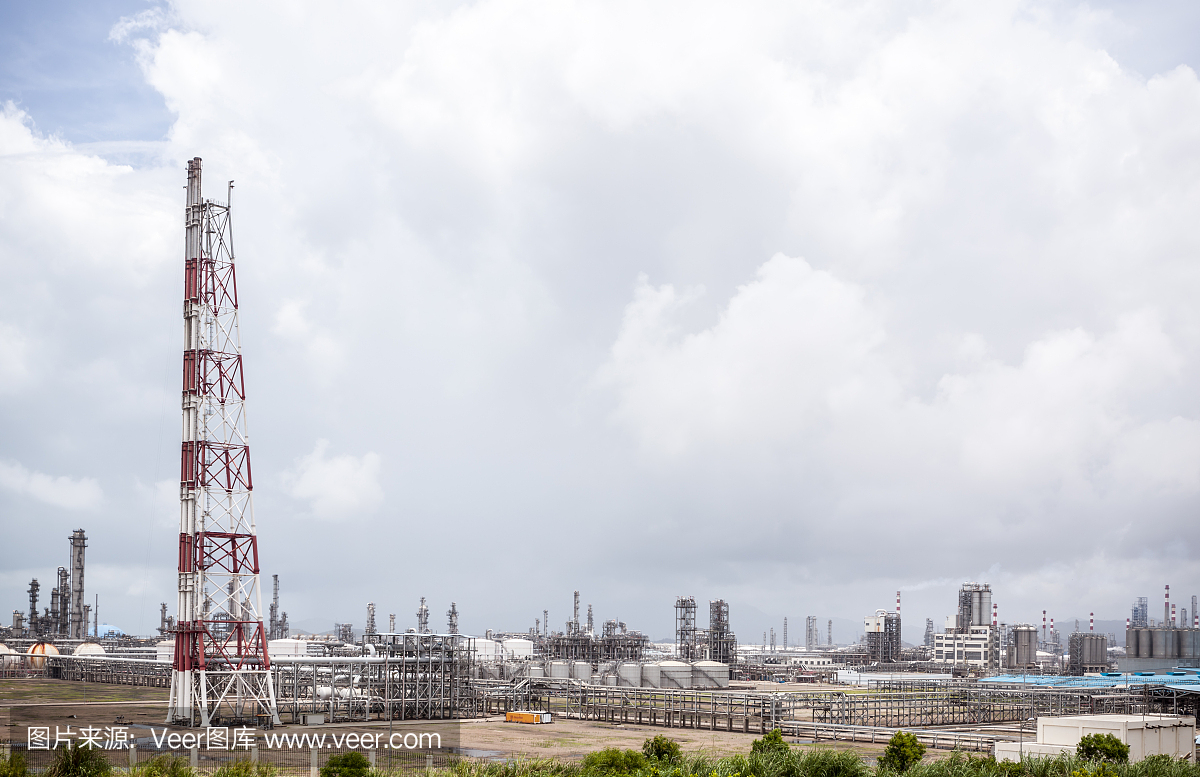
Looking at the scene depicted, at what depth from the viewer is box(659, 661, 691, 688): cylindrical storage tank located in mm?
91688

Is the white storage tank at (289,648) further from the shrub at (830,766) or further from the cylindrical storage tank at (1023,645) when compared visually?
the cylindrical storage tank at (1023,645)

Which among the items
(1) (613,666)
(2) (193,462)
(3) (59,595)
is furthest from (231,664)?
(3) (59,595)

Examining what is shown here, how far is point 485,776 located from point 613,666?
68.1 metres

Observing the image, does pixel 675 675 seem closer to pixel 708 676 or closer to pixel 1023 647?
pixel 708 676

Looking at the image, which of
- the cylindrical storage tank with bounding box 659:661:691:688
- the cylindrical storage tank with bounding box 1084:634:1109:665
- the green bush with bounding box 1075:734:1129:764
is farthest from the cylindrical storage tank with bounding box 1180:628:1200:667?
the green bush with bounding box 1075:734:1129:764

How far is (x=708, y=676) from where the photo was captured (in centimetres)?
9388

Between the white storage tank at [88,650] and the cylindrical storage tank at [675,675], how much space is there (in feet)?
201

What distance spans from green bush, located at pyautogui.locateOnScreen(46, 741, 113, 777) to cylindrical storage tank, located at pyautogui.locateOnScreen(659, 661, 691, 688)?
228 ft

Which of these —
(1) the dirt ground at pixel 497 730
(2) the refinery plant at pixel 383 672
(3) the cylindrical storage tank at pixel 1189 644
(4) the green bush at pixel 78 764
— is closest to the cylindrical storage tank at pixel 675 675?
(2) the refinery plant at pixel 383 672

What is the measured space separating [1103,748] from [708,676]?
6019 centimetres

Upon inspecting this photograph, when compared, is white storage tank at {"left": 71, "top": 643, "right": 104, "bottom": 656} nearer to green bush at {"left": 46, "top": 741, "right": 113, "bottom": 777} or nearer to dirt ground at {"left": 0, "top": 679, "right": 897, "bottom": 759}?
dirt ground at {"left": 0, "top": 679, "right": 897, "bottom": 759}

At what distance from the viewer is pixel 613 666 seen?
9306 centimetres

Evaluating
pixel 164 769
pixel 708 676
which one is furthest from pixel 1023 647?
pixel 164 769

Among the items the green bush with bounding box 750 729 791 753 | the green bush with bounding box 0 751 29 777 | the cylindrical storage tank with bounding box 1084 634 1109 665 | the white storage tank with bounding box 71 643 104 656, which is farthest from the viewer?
the cylindrical storage tank with bounding box 1084 634 1109 665
